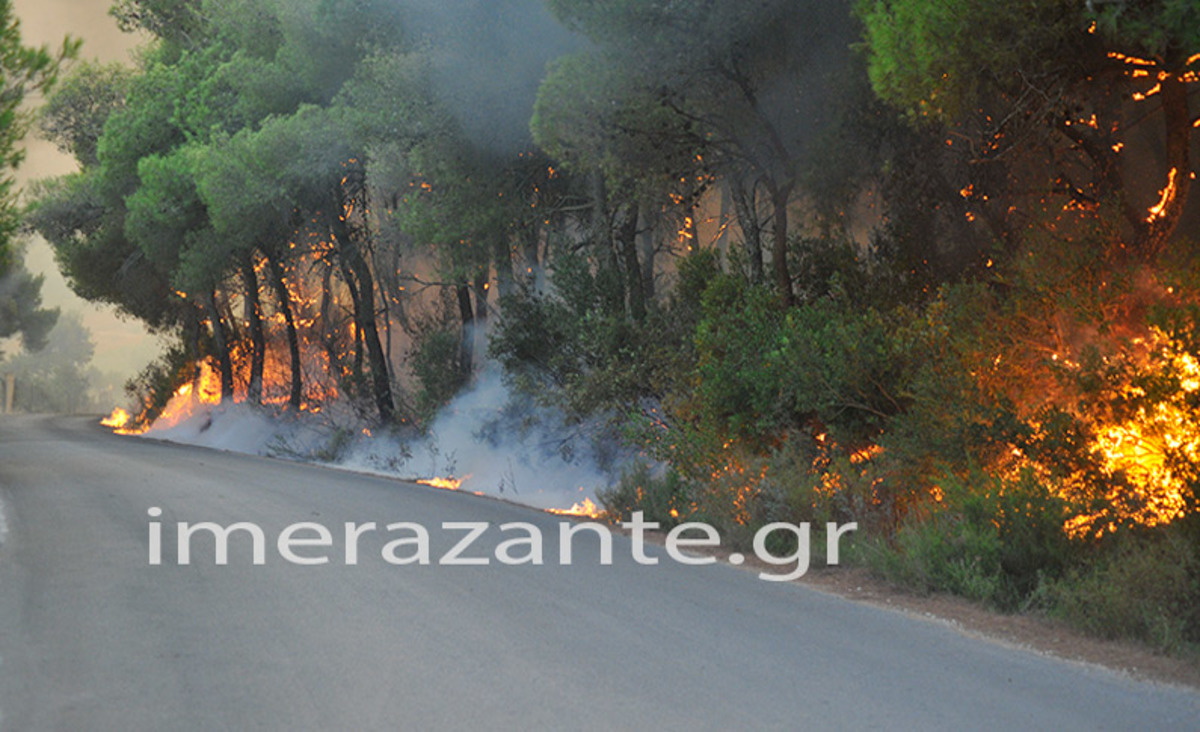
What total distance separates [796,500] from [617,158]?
A: 661cm

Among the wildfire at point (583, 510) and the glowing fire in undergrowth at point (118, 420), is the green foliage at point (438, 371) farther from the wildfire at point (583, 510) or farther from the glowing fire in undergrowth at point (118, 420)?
the glowing fire in undergrowth at point (118, 420)

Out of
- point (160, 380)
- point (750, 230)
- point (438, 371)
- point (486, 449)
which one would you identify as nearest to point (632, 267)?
point (750, 230)

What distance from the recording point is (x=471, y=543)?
1205 cm

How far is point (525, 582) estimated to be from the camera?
9.61 meters

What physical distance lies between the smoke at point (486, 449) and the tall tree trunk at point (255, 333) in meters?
4.96

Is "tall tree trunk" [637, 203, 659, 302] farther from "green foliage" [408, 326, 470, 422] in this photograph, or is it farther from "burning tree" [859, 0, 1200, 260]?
"burning tree" [859, 0, 1200, 260]

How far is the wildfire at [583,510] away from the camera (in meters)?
16.3

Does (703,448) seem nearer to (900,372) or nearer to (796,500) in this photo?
(796,500)

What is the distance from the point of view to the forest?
30.2 ft

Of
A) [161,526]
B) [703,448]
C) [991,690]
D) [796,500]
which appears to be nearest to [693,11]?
[703,448]

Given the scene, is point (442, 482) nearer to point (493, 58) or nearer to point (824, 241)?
point (493, 58)

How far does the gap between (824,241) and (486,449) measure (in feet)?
27.7

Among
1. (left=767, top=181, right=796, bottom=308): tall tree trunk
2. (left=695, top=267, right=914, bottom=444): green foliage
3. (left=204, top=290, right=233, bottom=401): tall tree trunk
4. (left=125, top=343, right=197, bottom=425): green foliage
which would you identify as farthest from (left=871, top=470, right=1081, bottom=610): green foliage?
(left=125, top=343, right=197, bottom=425): green foliage

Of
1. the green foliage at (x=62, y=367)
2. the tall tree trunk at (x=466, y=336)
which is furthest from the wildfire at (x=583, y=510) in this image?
the green foliage at (x=62, y=367)
